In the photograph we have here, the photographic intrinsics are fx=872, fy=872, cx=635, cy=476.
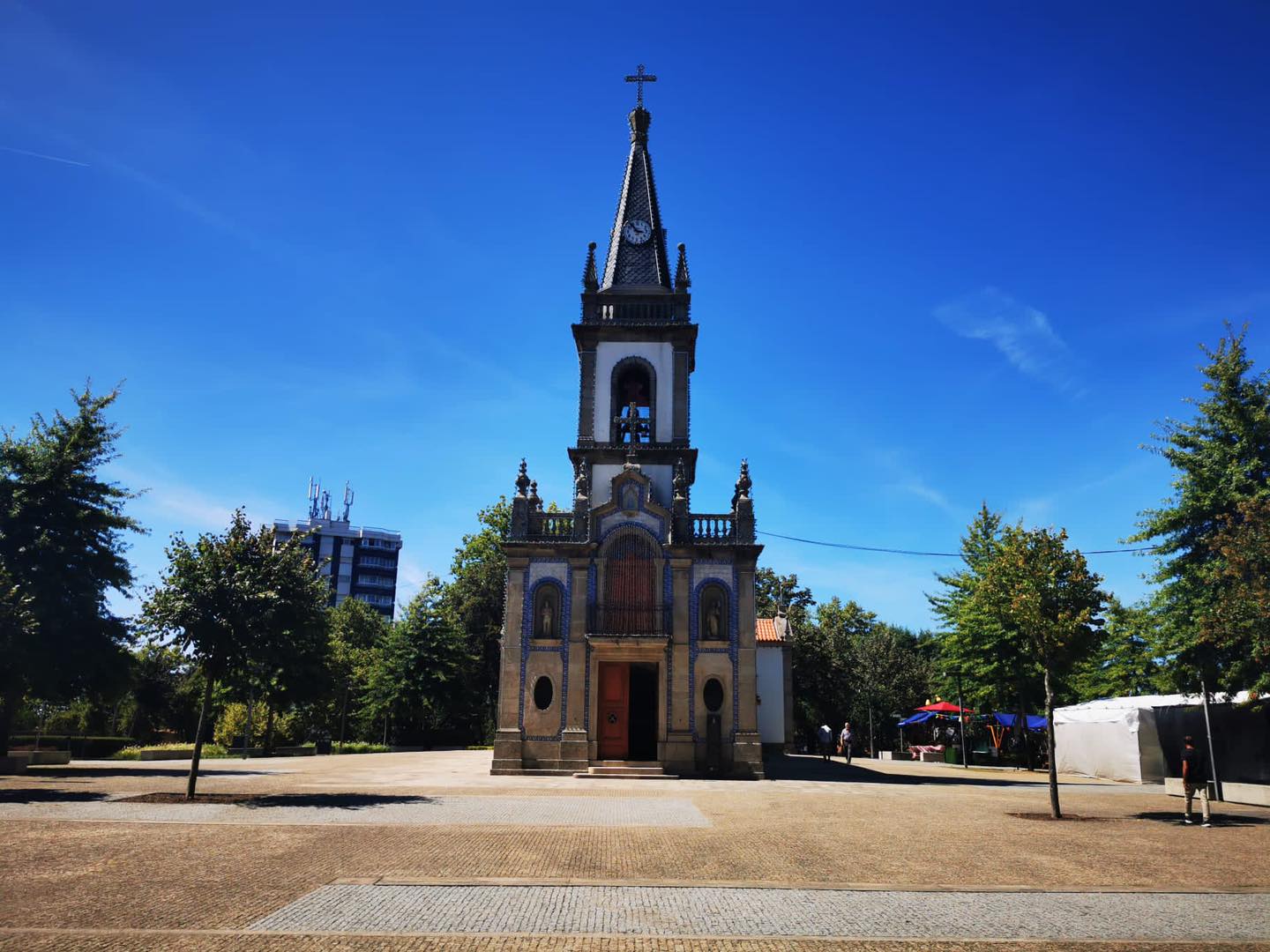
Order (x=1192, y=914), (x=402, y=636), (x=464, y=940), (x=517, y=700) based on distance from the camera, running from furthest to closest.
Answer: (x=402, y=636) < (x=517, y=700) < (x=1192, y=914) < (x=464, y=940)

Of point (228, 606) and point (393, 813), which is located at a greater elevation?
point (228, 606)

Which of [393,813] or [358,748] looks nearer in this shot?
[393,813]

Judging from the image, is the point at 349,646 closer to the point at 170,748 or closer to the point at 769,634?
the point at 170,748

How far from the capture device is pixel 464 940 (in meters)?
7.65

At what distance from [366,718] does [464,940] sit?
47561 mm

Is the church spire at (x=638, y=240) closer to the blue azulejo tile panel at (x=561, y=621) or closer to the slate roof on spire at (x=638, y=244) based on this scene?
the slate roof on spire at (x=638, y=244)

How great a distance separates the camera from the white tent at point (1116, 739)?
30.7 meters

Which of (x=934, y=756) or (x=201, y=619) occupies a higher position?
(x=201, y=619)

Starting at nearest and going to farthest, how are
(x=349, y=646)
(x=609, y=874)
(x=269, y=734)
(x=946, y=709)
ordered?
(x=609, y=874) < (x=946, y=709) < (x=269, y=734) < (x=349, y=646)

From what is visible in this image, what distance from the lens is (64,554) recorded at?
28.6 m

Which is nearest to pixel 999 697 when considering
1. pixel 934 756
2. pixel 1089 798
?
pixel 934 756

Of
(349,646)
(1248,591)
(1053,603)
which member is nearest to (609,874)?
(1053,603)

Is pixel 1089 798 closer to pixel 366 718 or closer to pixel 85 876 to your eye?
pixel 85 876

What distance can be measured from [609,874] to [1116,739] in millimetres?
28906
